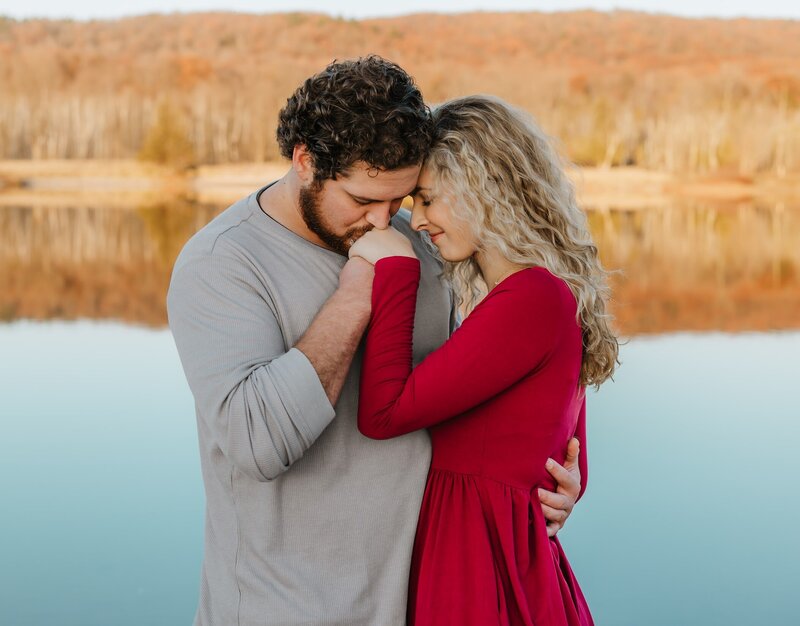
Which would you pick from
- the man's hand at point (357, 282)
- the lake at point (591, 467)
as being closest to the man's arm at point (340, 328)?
the man's hand at point (357, 282)

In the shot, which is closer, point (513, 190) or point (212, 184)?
point (513, 190)

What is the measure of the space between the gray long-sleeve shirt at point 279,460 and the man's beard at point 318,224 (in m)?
0.03

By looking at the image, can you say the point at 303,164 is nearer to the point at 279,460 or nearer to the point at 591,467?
the point at 279,460

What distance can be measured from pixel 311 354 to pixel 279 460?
19cm

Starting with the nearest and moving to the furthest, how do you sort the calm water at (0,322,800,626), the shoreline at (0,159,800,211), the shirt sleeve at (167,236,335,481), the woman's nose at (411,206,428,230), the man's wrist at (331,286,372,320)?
1. the shirt sleeve at (167,236,335,481)
2. the man's wrist at (331,286,372,320)
3. the woman's nose at (411,206,428,230)
4. the calm water at (0,322,800,626)
5. the shoreline at (0,159,800,211)

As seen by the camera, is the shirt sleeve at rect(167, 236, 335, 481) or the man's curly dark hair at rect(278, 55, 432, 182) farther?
the man's curly dark hair at rect(278, 55, 432, 182)

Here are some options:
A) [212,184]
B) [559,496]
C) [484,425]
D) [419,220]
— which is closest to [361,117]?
[419,220]

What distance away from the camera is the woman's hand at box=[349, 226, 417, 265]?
6.48ft

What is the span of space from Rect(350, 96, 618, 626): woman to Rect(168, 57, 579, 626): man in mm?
55

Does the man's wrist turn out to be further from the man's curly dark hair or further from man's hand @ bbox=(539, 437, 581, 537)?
man's hand @ bbox=(539, 437, 581, 537)

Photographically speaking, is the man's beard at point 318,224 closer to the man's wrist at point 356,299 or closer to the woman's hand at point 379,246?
the woman's hand at point 379,246

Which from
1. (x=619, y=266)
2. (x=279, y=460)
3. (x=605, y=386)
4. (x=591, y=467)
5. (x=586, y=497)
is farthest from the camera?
(x=619, y=266)

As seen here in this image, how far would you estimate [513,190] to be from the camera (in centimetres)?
207

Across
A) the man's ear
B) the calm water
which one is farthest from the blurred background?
the man's ear
